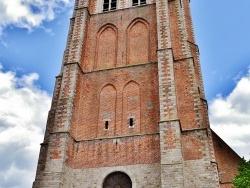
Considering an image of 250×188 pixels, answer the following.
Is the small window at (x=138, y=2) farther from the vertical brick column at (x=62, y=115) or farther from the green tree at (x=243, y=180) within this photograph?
the green tree at (x=243, y=180)

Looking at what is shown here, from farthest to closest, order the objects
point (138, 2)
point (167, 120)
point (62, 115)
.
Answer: point (138, 2) < point (62, 115) < point (167, 120)

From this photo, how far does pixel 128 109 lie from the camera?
17.6 metres

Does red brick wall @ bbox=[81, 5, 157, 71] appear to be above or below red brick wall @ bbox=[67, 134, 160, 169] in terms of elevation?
above

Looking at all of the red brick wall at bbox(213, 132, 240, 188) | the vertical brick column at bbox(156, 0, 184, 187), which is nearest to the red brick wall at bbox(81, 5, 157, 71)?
the vertical brick column at bbox(156, 0, 184, 187)

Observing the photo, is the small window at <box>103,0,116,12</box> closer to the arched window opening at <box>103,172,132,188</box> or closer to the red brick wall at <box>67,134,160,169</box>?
the red brick wall at <box>67,134,160,169</box>

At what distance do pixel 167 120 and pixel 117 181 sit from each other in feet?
12.5

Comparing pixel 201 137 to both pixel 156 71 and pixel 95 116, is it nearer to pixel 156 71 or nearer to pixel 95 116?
pixel 156 71

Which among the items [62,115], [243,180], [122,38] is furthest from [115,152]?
[122,38]

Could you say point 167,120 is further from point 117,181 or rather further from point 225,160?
point 225,160

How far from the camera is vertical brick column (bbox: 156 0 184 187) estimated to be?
44.6ft

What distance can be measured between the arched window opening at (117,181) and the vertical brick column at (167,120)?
224cm

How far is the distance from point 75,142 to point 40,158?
2.41 m

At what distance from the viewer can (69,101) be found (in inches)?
682

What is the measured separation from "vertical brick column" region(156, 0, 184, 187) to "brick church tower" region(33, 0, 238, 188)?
4 cm
